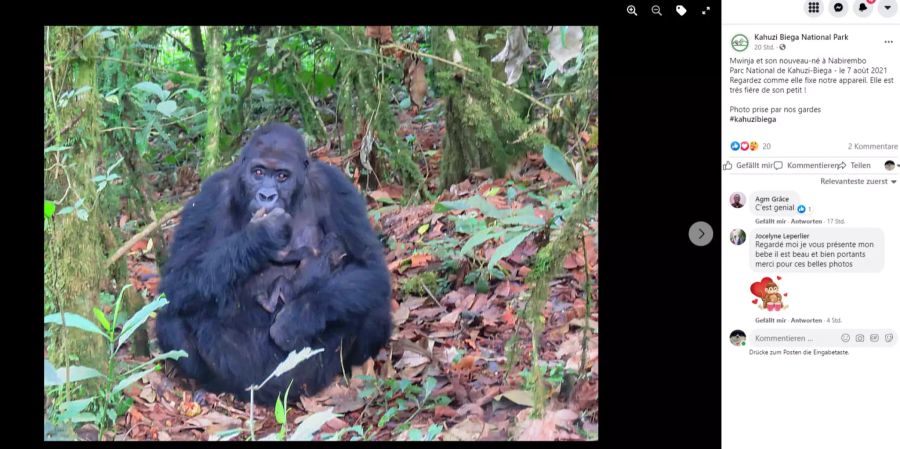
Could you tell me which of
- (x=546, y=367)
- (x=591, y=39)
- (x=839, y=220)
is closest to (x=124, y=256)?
(x=546, y=367)

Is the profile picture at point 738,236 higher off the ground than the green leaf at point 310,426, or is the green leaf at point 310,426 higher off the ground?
the profile picture at point 738,236

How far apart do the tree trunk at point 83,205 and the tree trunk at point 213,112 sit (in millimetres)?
381

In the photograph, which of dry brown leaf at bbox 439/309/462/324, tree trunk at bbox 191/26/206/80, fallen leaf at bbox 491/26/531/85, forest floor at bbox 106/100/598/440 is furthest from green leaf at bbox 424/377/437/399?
tree trunk at bbox 191/26/206/80

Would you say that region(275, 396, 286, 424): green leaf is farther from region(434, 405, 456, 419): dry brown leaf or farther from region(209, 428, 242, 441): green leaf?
region(434, 405, 456, 419): dry brown leaf

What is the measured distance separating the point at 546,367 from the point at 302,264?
986 mm

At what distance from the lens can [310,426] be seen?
2895 millimetres

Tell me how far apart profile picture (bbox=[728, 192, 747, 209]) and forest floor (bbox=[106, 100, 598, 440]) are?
51 centimetres

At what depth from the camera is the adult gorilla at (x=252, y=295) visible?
3.14 meters

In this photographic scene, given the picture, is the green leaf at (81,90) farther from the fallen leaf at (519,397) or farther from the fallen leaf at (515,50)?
the fallen leaf at (519,397)

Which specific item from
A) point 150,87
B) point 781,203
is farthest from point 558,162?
point 150,87

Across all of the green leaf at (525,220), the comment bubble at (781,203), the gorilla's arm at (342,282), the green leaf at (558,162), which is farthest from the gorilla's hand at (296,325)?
the comment bubble at (781,203)

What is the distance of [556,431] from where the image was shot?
2.92 metres

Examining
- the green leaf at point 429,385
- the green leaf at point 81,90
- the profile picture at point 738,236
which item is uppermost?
the green leaf at point 81,90

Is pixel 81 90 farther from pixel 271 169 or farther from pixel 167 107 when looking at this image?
pixel 271 169
